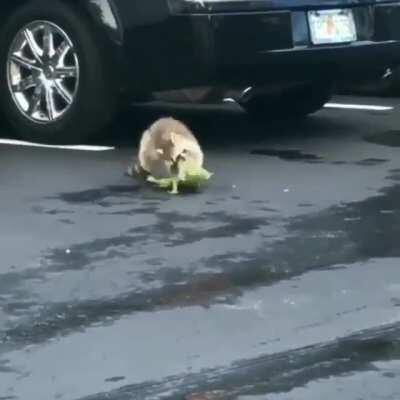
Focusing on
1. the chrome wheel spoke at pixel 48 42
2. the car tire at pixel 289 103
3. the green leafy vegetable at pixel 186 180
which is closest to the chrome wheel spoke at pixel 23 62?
the chrome wheel spoke at pixel 48 42

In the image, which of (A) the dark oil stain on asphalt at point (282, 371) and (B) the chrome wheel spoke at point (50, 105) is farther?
(B) the chrome wheel spoke at point (50, 105)

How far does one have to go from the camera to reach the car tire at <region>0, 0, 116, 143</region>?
879 cm

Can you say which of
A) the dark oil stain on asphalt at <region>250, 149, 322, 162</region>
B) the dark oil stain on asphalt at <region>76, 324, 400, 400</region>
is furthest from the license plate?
the dark oil stain on asphalt at <region>76, 324, 400, 400</region>

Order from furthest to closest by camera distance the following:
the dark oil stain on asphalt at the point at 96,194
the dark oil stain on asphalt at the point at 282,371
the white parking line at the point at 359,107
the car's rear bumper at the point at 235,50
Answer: the white parking line at the point at 359,107, the car's rear bumper at the point at 235,50, the dark oil stain on asphalt at the point at 96,194, the dark oil stain on asphalt at the point at 282,371

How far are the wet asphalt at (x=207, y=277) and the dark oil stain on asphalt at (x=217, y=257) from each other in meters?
0.01

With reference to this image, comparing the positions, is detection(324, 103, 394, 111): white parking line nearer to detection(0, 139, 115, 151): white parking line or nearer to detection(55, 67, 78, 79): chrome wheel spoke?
detection(0, 139, 115, 151): white parking line

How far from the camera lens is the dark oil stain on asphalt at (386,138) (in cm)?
945

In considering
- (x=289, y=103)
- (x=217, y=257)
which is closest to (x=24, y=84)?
(x=289, y=103)

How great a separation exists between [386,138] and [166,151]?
2.15m

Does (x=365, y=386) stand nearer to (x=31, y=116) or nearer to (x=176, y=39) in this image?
(x=176, y=39)

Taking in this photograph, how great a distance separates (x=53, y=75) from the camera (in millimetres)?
8922

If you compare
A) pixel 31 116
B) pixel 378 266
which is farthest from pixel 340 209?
pixel 31 116

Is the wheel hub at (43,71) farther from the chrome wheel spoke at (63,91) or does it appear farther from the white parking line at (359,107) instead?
the white parking line at (359,107)

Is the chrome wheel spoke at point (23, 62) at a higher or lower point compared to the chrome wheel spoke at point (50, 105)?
higher
